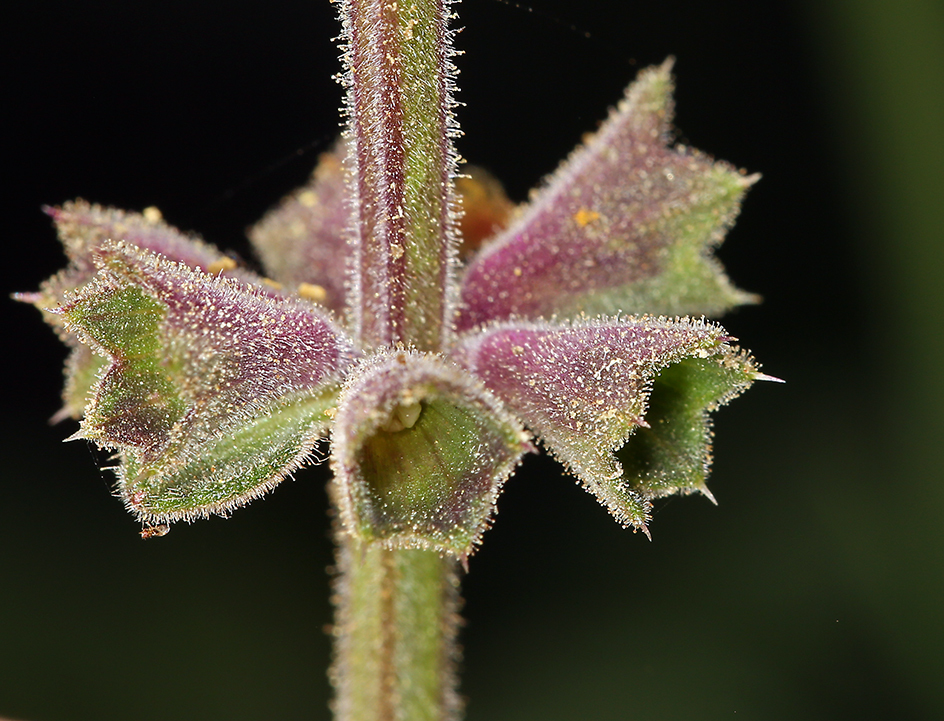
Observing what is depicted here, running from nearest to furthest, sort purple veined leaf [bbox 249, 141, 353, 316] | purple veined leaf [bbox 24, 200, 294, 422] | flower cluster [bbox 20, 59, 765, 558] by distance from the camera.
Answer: flower cluster [bbox 20, 59, 765, 558] < purple veined leaf [bbox 24, 200, 294, 422] < purple veined leaf [bbox 249, 141, 353, 316]

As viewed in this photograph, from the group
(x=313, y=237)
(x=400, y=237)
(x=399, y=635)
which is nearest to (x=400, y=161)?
(x=400, y=237)

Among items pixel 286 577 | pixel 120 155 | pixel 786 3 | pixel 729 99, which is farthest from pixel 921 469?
pixel 120 155

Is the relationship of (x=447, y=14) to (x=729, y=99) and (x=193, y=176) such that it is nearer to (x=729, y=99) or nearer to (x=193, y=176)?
(x=193, y=176)

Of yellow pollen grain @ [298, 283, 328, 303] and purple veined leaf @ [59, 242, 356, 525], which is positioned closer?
purple veined leaf @ [59, 242, 356, 525]

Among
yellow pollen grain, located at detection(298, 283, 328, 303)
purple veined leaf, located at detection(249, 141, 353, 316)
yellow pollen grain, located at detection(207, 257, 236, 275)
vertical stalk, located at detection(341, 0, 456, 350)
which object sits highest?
purple veined leaf, located at detection(249, 141, 353, 316)

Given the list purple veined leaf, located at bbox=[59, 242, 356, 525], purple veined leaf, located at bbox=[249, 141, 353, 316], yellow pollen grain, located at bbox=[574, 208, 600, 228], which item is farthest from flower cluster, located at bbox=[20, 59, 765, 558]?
purple veined leaf, located at bbox=[249, 141, 353, 316]

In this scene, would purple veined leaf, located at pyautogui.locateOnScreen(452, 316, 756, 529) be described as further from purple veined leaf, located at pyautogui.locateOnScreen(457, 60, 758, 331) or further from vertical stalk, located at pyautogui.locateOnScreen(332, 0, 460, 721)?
purple veined leaf, located at pyautogui.locateOnScreen(457, 60, 758, 331)

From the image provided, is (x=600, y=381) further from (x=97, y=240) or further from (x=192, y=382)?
(x=97, y=240)

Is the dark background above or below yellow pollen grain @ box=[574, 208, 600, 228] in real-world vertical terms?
above

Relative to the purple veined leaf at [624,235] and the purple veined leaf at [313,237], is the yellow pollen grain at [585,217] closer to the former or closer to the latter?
the purple veined leaf at [624,235]
